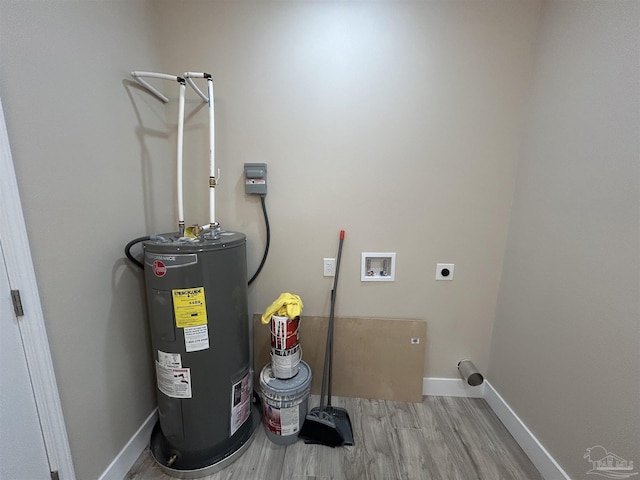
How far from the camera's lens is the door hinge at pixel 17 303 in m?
0.81

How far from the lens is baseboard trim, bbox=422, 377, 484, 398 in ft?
5.64

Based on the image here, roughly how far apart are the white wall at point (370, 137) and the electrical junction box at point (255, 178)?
0.06 metres

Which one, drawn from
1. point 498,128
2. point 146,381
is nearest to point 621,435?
point 498,128

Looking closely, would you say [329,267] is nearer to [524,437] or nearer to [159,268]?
[159,268]

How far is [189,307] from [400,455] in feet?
4.39

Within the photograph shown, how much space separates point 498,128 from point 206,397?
7.05 feet

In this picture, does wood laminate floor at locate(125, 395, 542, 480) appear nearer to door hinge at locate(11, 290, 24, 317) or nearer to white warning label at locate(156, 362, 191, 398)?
white warning label at locate(156, 362, 191, 398)

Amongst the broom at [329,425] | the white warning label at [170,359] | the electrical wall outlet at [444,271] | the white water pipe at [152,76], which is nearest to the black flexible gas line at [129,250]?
the white warning label at [170,359]

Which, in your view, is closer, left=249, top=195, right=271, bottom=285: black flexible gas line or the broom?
the broom

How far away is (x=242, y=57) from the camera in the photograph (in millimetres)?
1439

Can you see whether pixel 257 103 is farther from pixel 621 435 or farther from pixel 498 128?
pixel 621 435

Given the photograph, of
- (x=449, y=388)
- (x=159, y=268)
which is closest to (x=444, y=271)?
(x=449, y=388)

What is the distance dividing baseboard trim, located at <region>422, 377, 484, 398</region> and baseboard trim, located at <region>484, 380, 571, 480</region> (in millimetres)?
67

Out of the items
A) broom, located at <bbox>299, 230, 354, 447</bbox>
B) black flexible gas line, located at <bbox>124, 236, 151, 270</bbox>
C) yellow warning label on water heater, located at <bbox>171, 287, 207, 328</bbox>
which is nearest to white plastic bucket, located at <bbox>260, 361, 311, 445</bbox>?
broom, located at <bbox>299, 230, 354, 447</bbox>
